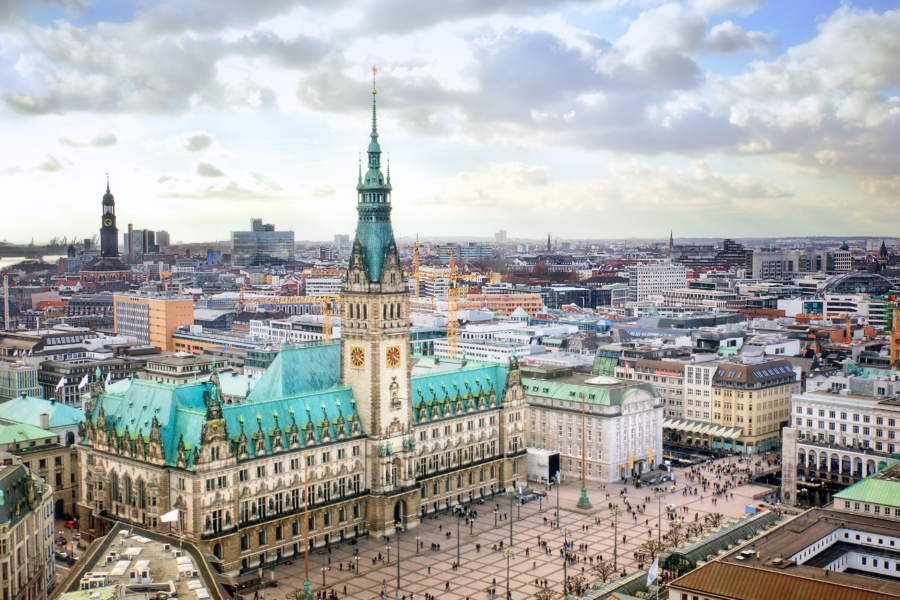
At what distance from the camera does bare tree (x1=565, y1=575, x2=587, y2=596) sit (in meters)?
119

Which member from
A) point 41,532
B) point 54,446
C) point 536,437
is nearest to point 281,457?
point 41,532

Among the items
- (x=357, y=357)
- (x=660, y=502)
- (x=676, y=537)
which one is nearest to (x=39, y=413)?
(x=357, y=357)

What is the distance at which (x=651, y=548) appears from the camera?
131 metres

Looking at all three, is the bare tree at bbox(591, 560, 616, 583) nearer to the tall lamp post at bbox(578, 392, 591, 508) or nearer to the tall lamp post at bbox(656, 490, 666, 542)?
the tall lamp post at bbox(656, 490, 666, 542)

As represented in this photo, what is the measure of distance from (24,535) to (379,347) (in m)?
55.0

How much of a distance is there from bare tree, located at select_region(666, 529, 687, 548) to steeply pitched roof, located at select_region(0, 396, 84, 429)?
94.2m

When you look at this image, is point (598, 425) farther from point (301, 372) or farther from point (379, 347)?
point (301, 372)

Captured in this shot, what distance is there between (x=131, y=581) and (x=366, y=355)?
60.3m

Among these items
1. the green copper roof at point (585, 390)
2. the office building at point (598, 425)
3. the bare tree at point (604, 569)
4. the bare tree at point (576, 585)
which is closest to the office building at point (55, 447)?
the bare tree at point (576, 585)

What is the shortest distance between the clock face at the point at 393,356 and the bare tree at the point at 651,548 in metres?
43.8

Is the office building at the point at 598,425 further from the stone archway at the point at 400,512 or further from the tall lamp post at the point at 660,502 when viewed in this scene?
the stone archway at the point at 400,512

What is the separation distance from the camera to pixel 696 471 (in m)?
187

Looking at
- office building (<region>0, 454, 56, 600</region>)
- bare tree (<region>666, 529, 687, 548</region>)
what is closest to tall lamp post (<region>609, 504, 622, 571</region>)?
bare tree (<region>666, 529, 687, 548</region>)

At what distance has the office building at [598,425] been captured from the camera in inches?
7210
